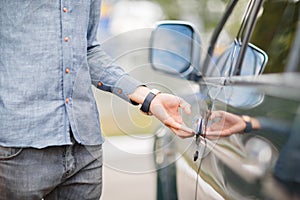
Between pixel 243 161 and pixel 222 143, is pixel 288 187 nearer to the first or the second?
pixel 243 161

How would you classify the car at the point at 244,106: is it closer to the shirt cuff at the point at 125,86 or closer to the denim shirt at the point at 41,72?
the shirt cuff at the point at 125,86

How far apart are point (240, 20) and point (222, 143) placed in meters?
0.82

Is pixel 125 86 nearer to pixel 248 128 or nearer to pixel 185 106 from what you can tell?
pixel 185 106

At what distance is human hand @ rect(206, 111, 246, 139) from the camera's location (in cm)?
182

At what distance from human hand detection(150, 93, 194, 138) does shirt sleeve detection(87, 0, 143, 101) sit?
0.39ft

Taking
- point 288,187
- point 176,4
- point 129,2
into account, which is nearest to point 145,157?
point 288,187

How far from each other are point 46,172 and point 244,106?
64 cm

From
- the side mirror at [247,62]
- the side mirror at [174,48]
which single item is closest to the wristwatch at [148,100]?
the side mirror at [174,48]

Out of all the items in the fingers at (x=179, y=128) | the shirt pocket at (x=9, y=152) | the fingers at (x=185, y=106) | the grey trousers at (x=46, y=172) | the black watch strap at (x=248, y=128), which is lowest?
the grey trousers at (x=46, y=172)

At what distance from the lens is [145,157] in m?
2.29

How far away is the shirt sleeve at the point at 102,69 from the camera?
2.09 meters

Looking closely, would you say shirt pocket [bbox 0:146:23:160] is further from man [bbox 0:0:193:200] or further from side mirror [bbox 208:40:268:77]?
side mirror [bbox 208:40:268:77]

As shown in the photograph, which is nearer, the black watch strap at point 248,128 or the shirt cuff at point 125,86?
the black watch strap at point 248,128

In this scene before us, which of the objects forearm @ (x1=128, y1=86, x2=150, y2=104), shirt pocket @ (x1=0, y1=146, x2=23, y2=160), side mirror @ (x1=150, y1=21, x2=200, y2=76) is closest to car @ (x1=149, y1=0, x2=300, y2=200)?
side mirror @ (x1=150, y1=21, x2=200, y2=76)
